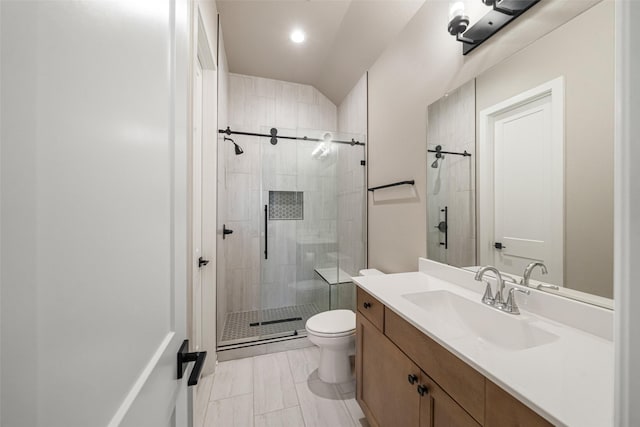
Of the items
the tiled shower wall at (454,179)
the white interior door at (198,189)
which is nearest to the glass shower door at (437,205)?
the tiled shower wall at (454,179)

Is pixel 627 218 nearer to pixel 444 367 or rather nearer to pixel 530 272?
pixel 444 367

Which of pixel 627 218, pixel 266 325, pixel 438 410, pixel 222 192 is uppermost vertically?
pixel 222 192

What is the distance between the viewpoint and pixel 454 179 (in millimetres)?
1494

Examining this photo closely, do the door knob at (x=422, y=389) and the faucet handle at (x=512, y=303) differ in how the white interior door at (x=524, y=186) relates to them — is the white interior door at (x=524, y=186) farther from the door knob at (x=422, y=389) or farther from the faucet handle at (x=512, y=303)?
the door knob at (x=422, y=389)

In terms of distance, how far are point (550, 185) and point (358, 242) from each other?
1.72 meters

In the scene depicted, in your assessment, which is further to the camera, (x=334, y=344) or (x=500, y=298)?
(x=334, y=344)

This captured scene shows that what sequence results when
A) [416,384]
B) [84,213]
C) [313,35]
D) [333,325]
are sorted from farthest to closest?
[313,35] → [333,325] → [416,384] → [84,213]

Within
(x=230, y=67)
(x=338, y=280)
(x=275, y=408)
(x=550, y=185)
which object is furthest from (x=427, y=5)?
(x=275, y=408)

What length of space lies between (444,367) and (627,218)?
73cm

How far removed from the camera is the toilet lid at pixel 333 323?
5.93ft

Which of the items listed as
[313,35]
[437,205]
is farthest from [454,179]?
[313,35]

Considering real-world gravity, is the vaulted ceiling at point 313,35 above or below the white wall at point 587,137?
above

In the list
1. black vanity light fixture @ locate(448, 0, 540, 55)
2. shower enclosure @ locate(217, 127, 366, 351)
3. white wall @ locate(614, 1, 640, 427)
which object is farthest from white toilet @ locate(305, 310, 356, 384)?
black vanity light fixture @ locate(448, 0, 540, 55)

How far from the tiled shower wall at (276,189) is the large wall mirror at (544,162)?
53.9 inches
